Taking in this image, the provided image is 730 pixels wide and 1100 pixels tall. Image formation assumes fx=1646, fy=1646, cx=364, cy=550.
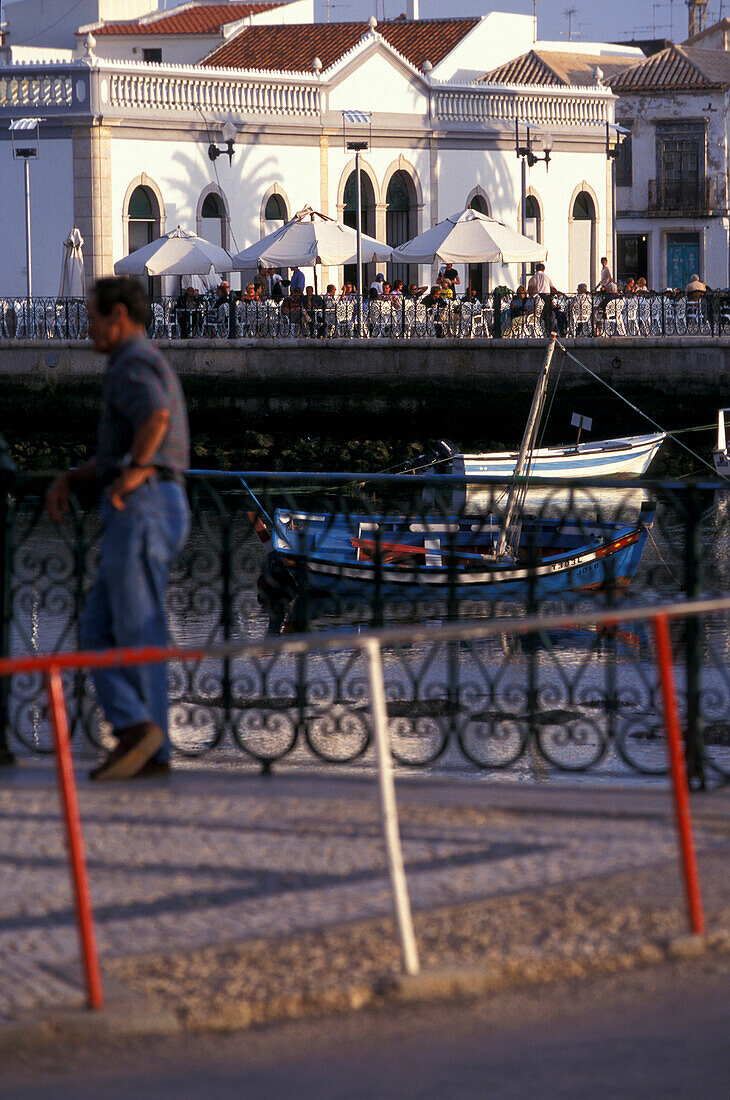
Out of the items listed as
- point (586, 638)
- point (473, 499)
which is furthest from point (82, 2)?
point (586, 638)

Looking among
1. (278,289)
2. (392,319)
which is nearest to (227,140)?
(278,289)

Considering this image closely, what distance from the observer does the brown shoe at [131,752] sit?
558 centimetres

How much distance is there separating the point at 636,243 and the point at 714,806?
50.3 metres

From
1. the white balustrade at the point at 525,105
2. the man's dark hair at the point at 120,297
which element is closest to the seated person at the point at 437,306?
the white balustrade at the point at 525,105

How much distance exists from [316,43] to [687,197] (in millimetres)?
15340

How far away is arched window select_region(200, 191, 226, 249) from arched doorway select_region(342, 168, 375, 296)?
3.41 meters

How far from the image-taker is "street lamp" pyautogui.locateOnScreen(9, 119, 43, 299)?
110 feet

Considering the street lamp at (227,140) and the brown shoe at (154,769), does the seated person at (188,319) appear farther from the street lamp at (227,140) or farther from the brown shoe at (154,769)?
the brown shoe at (154,769)

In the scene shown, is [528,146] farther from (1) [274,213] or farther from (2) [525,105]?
(1) [274,213]

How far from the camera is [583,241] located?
149ft

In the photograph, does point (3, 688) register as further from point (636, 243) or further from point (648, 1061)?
point (636, 243)

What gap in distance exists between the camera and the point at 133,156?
118ft

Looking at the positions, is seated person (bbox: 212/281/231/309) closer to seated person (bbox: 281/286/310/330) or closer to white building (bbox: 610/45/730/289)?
seated person (bbox: 281/286/310/330)

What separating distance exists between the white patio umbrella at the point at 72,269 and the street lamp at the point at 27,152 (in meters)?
0.95
